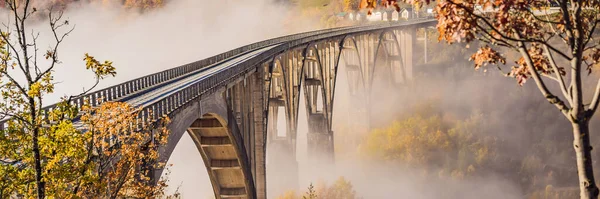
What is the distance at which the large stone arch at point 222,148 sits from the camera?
133 ft

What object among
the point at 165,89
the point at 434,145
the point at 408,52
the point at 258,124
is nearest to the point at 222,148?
the point at 258,124

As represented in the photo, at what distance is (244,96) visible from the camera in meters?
48.4

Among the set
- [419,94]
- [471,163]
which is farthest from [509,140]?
[419,94]

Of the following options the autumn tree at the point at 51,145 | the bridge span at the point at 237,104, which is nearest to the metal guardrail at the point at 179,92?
the bridge span at the point at 237,104

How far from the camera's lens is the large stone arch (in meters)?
40.7

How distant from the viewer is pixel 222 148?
1805 inches

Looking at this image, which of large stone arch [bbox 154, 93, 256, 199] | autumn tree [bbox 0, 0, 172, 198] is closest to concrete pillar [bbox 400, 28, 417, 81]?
large stone arch [bbox 154, 93, 256, 199]

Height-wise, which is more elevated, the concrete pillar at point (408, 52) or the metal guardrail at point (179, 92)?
the concrete pillar at point (408, 52)

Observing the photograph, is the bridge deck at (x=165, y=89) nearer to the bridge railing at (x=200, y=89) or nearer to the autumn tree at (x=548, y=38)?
the bridge railing at (x=200, y=89)

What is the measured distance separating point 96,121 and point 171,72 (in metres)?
24.0

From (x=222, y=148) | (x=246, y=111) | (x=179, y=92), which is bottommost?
(x=222, y=148)

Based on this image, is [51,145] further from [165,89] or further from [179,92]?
[165,89]

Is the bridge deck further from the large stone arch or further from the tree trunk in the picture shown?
the tree trunk

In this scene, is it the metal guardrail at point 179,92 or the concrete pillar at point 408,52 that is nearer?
the metal guardrail at point 179,92
